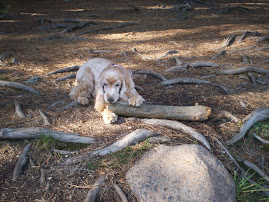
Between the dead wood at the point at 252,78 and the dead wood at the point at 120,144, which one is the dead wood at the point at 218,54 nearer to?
the dead wood at the point at 252,78

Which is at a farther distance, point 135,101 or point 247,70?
point 247,70

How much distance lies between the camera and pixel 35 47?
9227mm

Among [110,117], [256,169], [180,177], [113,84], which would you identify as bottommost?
[256,169]

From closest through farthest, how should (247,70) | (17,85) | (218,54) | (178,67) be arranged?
(17,85)
(247,70)
(178,67)
(218,54)

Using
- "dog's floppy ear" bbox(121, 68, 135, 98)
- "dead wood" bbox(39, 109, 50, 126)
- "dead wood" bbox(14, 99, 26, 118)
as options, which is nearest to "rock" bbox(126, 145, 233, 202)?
"dog's floppy ear" bbox(121, 68, 135, 98)

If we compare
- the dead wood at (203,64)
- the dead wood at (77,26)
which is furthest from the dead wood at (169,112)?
the dead wood at (77,26)

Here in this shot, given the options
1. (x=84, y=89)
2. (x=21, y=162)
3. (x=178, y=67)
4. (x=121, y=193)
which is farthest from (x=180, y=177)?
(x=178, y=67)

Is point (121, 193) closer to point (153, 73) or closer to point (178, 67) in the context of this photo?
point (153, 73)

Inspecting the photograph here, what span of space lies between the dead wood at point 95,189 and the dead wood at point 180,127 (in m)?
1.50

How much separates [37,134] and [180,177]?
2488mm

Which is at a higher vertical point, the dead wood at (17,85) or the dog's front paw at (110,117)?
the dead wood at (17,85)

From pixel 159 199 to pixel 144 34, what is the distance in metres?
9.95

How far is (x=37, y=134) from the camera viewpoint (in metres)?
3.79

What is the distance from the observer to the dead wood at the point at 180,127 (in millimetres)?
3923
